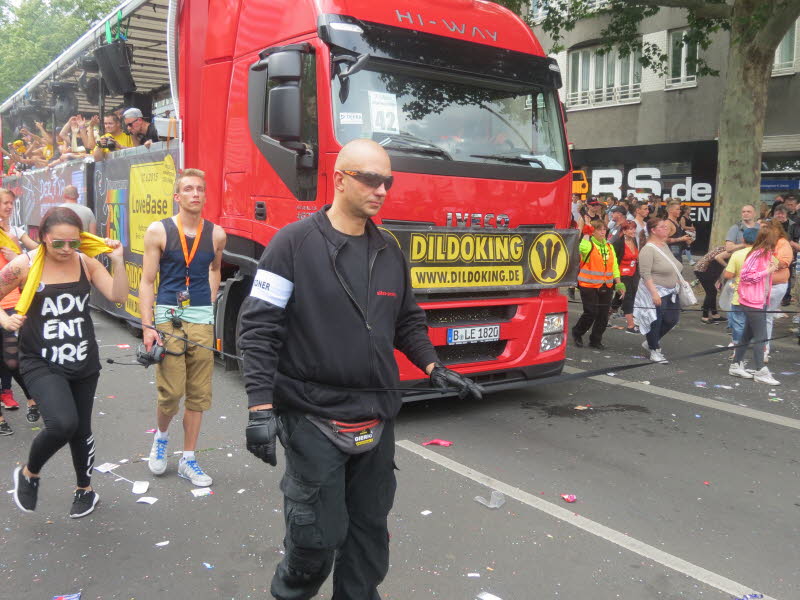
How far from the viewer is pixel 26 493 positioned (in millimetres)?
3916

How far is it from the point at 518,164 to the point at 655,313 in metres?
3.37

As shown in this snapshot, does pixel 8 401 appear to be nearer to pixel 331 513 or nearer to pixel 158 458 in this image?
pixel 158 458

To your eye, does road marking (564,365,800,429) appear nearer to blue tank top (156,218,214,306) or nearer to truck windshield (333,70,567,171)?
truck windshield (333,70,567,171)

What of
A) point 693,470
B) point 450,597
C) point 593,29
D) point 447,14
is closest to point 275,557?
point 450,597

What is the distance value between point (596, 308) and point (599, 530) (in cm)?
578

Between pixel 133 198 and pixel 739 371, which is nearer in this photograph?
pixel 739 371

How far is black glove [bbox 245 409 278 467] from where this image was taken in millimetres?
2504

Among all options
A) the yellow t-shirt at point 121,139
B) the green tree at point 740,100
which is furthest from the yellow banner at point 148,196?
the green tree at point 740,100

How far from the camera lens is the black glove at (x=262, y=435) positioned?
2.50 metres

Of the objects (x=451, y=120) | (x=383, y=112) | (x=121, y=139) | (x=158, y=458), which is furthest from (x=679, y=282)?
(x=121, y=139)

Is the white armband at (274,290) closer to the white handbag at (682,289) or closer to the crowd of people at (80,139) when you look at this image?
the crowd of people at (80,139)

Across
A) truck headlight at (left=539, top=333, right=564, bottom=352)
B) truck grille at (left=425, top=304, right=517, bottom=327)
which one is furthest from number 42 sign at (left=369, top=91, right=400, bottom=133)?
truck headlight at (left=539, top=333, right=564, bottom=352)

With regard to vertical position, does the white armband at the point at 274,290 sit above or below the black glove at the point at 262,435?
above

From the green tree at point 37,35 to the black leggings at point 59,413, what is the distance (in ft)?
119
